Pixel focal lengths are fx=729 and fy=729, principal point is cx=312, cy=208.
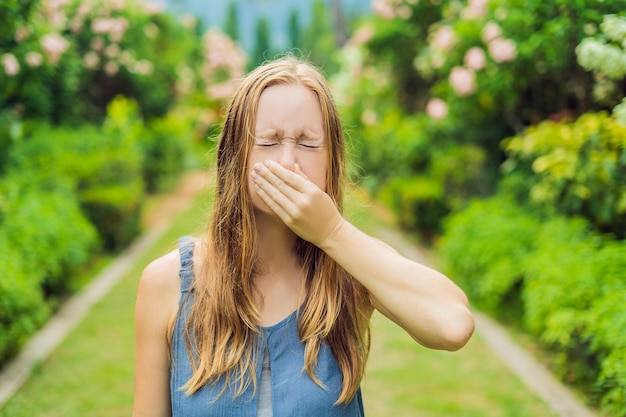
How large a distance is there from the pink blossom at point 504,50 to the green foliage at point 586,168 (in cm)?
68

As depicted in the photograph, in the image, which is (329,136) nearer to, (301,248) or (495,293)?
(301,248)

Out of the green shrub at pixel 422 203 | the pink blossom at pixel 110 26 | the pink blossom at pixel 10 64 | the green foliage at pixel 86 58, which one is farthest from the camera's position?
the pink blossom at pixel 110 26

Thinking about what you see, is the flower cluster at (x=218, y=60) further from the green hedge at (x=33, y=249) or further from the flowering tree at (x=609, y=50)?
the flowering tree at (x=609, y=50)

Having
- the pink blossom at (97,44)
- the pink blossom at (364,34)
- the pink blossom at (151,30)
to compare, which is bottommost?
the pink blossom at (364,34)

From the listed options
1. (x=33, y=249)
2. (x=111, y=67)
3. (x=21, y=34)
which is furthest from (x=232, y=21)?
(x=33, y=249)

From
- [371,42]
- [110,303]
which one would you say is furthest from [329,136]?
[371,42]

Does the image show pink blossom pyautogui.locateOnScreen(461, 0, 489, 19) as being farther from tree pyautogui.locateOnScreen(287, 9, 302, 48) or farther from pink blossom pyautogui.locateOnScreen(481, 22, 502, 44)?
tree pyautogui.locateOnScreen(287, 9, 302, 48)

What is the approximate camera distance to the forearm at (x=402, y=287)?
154 cm

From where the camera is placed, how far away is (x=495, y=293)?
5.81 metres

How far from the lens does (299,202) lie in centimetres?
151

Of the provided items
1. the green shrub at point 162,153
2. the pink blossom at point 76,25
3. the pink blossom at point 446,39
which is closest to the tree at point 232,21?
the green shrub at point 162,153

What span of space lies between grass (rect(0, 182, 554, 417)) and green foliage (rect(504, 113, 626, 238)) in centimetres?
124

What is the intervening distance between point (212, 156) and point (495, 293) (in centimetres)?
426

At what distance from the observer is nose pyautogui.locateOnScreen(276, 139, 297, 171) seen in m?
1.58
